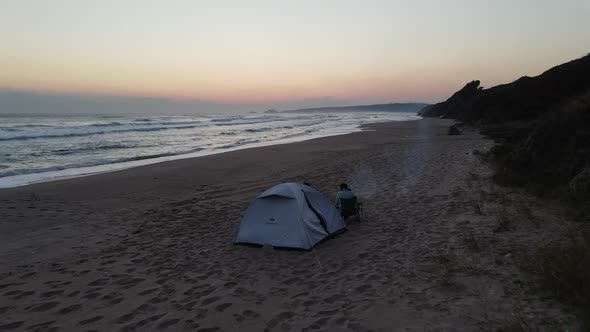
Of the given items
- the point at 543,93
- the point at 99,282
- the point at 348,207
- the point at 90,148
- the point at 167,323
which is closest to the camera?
the point at 167,323

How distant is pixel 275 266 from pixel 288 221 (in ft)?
3.69

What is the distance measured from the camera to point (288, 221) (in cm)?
707

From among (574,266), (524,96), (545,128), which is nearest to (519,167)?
(545,128)

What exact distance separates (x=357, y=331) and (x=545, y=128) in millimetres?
8350

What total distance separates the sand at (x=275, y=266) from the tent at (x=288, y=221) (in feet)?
0.82

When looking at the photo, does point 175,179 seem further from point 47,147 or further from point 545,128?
point 47,147

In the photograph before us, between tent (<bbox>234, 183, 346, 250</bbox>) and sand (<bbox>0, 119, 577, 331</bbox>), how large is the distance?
0.25 meters

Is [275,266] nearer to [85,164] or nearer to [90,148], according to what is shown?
[85,164]

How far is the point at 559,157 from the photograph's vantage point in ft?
28.6

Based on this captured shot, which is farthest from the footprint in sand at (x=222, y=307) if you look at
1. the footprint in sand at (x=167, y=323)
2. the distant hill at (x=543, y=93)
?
the distant hill at (x=543, y=93)

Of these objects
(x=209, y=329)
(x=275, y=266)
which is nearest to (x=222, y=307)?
(x=209, y=329)

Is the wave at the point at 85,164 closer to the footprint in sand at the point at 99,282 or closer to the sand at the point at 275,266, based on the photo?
the sand at the point at 275,266

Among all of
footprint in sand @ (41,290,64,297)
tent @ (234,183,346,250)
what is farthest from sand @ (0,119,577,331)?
tent @ (234,183,346,250)

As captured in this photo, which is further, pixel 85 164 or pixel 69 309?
pixel 85 164
